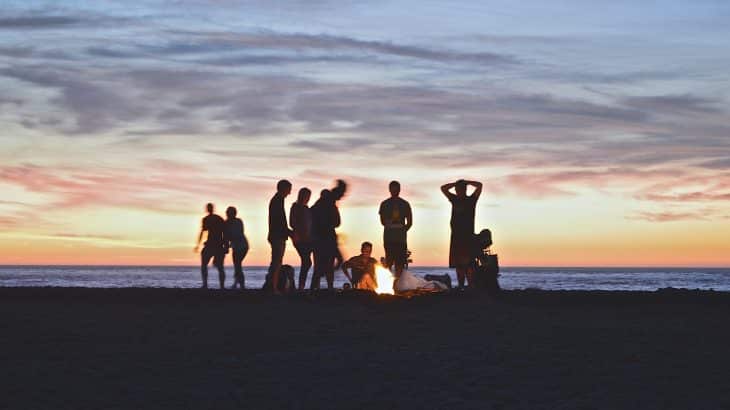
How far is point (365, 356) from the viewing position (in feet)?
33.7

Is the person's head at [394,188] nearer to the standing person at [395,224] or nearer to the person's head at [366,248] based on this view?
the standing person at [395,224]

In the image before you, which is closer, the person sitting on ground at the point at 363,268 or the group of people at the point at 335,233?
the group of people at the point at 335,233

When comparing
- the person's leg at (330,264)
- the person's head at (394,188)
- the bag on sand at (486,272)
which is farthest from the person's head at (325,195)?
the bag on sand at (486,272)

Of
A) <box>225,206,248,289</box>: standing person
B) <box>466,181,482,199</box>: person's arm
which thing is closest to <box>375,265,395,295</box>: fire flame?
<box>466,181,482,199</box>: person's arm

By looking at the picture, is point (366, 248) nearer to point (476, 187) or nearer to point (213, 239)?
point (476, 187)

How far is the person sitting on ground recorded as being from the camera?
19.1 meters

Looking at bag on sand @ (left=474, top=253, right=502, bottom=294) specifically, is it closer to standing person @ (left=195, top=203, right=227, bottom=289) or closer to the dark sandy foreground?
the dark sandy foreground

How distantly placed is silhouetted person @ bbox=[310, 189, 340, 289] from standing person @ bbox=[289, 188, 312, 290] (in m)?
0.24

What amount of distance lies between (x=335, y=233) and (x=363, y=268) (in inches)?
33.8

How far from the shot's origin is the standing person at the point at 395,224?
59.7 feet

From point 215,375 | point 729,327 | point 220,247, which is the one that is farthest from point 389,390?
point 220,247

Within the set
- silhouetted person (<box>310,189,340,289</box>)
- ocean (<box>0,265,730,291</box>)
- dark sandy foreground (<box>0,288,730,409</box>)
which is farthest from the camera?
ocean (<box>0,265,730,291</box>)

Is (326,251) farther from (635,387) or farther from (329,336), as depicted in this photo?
(635,387)

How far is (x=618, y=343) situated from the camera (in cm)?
1128
